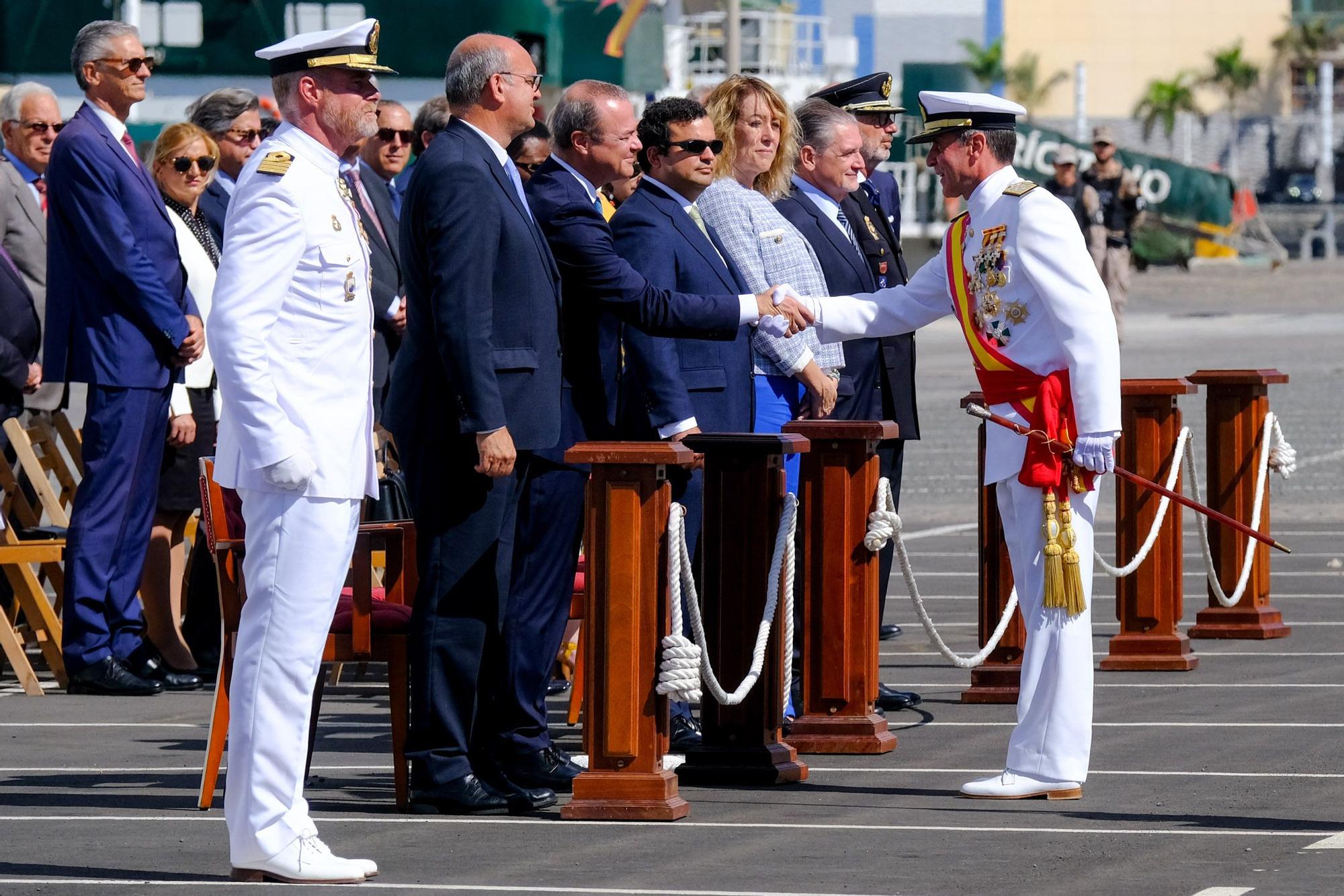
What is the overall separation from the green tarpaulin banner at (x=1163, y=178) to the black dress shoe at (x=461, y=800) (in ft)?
150

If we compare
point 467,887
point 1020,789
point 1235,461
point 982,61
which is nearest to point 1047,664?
point 1020,789

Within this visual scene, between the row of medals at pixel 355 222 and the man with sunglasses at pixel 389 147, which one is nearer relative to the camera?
the row of medals at pixel 355 222

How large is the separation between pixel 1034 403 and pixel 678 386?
1.15m

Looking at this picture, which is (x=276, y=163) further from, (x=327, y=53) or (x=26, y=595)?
(x=26, y=595)

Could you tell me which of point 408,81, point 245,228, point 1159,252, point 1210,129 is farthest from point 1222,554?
point 1210,129

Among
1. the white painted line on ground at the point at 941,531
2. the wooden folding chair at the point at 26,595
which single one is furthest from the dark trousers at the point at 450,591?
the white painted line on ground at the point at 941,531

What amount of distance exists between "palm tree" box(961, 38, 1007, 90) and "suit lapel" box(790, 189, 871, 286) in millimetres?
96925

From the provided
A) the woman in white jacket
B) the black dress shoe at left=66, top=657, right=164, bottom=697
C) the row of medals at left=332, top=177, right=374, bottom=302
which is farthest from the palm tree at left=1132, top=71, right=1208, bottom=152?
the row of medals at left=332, top=177, right=374, bottom=302

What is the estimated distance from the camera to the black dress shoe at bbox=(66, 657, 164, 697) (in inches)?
383

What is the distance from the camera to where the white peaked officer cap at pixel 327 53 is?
20.3ft

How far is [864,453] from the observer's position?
323 inches

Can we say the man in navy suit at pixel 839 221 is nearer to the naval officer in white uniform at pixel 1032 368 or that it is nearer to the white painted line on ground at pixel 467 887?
the naval officer in white uniform at pixel 1032 368

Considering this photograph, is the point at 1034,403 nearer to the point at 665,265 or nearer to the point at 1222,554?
the point at 665,265

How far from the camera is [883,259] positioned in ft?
32.3
